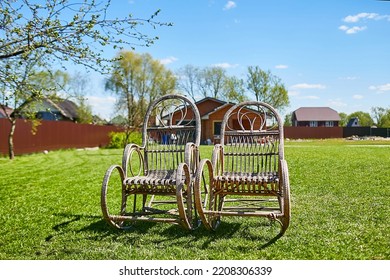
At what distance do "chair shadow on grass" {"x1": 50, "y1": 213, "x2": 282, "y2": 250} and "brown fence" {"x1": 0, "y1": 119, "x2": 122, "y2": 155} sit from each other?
7872 mm

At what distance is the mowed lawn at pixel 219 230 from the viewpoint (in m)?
2.31

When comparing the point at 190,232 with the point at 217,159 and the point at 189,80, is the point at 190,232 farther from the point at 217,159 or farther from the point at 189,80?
the point at 189,80

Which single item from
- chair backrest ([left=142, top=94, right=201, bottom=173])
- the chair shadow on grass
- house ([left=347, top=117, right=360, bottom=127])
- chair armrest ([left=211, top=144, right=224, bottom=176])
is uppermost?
house ([left=347, top=117, right=360, bottom=127])

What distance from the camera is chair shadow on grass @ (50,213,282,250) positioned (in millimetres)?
2516

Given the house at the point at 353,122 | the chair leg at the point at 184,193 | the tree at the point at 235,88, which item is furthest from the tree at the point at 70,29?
the house at the point at 353,122

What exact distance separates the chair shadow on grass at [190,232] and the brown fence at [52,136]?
7872 mm

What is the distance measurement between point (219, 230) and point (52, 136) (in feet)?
31.8

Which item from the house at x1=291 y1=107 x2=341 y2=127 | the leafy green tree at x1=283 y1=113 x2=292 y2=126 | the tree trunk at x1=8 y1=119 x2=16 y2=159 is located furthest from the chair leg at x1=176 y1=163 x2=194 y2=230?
the tree trunk at x1=8 y1=119 x2=16 y2=159

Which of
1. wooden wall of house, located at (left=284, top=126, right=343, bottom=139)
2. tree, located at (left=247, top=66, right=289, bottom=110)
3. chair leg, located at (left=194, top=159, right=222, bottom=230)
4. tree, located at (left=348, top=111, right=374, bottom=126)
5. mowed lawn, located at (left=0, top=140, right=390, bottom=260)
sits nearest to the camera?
mowed lawn, located at (left=0, top=140, right=390, bottom=260)

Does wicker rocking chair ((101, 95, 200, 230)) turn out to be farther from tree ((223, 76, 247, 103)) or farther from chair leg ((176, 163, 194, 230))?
tree ((223, 76, 247, 103))

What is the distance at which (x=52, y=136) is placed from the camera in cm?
1141

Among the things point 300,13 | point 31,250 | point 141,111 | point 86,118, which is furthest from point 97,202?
point 86,118
